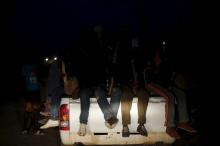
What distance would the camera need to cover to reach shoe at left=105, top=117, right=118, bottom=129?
386 inches

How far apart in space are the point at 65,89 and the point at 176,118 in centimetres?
229

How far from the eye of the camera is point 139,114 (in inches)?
391

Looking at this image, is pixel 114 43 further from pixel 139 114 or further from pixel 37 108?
pixel 37 108

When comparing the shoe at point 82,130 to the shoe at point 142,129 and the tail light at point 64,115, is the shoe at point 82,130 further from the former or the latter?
the shoe at point 142,129

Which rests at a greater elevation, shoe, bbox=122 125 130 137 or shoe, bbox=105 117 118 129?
shoe, bbox=105 117 118 129

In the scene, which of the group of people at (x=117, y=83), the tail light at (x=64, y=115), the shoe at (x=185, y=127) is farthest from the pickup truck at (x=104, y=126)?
the shoe at (x=185, y=127)

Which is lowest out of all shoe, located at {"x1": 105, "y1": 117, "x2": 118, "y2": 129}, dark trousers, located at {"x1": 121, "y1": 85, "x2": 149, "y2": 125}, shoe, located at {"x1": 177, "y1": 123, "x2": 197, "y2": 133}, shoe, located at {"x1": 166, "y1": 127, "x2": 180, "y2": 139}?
shoe, located at {"x1": 166, "y1": 127, "x2": 180, "y2": 139}

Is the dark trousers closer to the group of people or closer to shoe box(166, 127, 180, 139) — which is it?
the group of people

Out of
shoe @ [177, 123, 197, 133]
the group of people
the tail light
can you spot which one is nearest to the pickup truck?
the tail light

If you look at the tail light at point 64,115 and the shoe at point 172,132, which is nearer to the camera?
the tail light at point 64,115

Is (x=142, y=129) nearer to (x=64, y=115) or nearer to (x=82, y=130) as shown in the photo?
(x=82, y=130)

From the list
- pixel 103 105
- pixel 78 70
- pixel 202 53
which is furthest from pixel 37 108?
pixel 202 53

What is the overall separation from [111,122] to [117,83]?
957 millimetres

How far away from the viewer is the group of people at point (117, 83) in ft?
32.5
